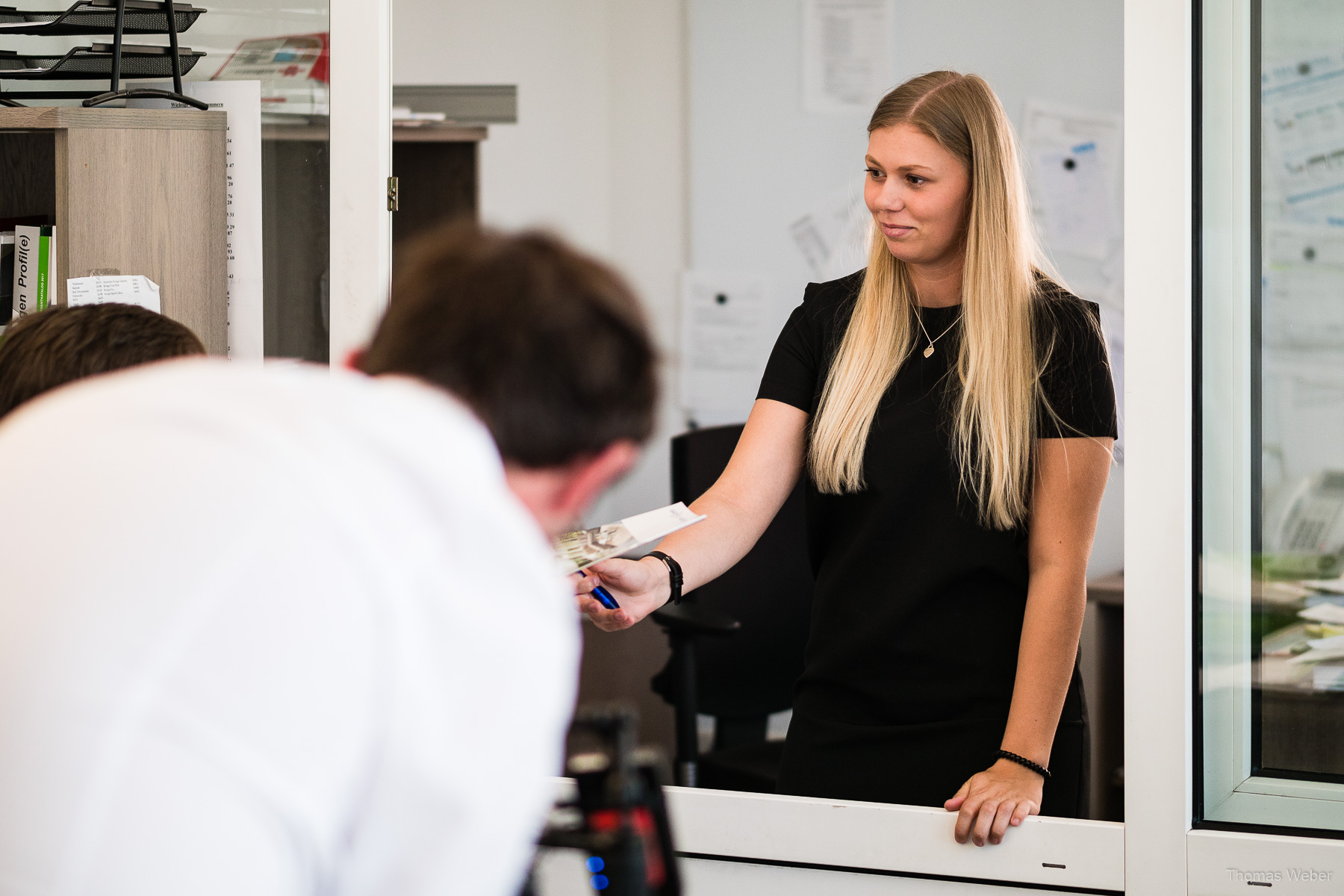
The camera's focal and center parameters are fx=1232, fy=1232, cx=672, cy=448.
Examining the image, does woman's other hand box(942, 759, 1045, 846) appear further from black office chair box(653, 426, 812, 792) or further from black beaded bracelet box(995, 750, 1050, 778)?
black office chair box(653, 426, 812, 792)

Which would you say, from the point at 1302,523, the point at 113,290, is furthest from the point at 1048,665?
the point at 113,290

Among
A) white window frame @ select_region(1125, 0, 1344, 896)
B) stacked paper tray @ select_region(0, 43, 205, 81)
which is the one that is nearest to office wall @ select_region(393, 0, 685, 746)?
stacked paper tray @ select_region(0, 43, 205, 81)

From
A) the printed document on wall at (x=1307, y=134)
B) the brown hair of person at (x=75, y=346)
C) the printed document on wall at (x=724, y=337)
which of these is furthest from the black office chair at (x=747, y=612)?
the brown hair of person at (x=75, y=346)

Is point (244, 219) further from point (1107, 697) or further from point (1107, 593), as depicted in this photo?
point (1107, 697)

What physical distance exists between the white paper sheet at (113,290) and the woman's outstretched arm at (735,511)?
0.82 meters

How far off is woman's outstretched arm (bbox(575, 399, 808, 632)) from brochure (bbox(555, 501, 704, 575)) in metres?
0.13

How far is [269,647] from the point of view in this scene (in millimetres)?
509

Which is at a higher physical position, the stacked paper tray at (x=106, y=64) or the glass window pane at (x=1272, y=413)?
the stacked paper tray at (x=106, y=64)

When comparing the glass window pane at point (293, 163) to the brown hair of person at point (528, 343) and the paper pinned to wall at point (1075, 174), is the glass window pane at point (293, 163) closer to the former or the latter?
the brown hair of person at point (528, 343)

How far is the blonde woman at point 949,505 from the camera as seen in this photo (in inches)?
58.6

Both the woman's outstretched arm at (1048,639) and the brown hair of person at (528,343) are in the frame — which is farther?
the woman's outstretched arm at (1048,639)

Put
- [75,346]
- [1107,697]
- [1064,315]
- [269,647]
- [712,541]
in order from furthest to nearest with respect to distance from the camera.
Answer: [1107,697] < [712,541] < [1064,315] < [75,346] < [269,647]

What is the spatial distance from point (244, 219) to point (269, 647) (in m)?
1.52

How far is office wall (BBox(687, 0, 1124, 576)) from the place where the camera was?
285cm
